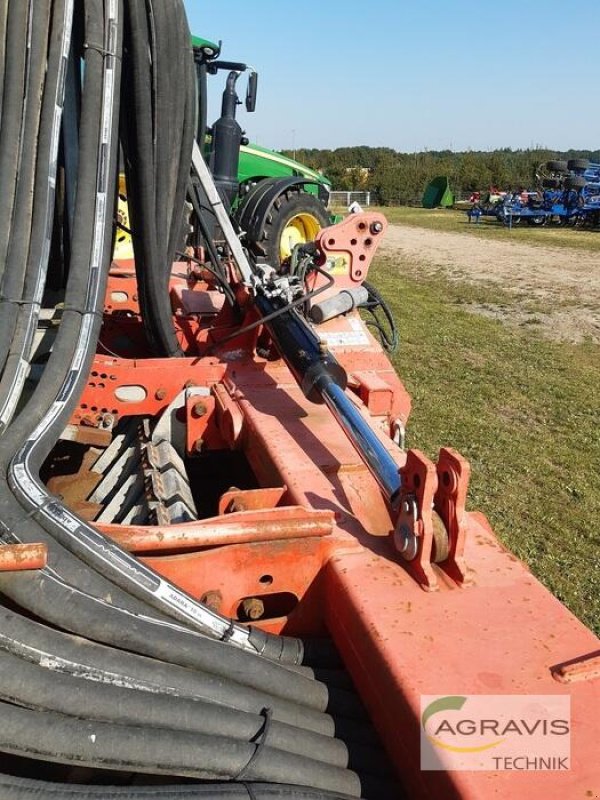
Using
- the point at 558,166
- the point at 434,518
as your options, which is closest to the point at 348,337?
the point at 434,518

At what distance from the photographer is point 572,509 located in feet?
12.2

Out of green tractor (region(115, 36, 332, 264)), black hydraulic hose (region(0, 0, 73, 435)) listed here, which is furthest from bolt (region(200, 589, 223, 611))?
green tractor (region(115, 36, 332, 264))

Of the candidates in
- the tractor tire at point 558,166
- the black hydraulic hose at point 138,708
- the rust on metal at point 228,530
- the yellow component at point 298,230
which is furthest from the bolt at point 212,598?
the tractor tire at point 558,166

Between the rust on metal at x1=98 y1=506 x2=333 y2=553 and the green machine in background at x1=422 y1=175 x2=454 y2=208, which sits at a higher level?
the green machine in background at x1=422 y1=175 x2=454 y2=208

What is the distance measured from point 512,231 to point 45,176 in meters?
21.2

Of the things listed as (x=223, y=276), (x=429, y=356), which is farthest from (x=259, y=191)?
(x=223, y=276)

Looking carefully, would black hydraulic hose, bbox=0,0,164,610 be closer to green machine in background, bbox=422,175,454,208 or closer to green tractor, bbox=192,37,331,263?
green tractor, bbox=192,37,331,263

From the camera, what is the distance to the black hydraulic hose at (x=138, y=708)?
1.11m

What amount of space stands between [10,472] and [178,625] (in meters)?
0.56

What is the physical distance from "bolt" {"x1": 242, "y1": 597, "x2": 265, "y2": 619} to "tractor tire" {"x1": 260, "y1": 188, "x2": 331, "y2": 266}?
5243 millimetres

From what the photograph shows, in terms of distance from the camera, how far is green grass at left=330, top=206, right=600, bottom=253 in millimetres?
18469

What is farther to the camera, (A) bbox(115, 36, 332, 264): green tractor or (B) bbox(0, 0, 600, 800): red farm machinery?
(A) bbox(115, 36, 332, 264): green tractor

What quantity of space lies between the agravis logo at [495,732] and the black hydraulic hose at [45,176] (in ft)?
5.25

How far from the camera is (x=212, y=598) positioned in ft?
5.24
